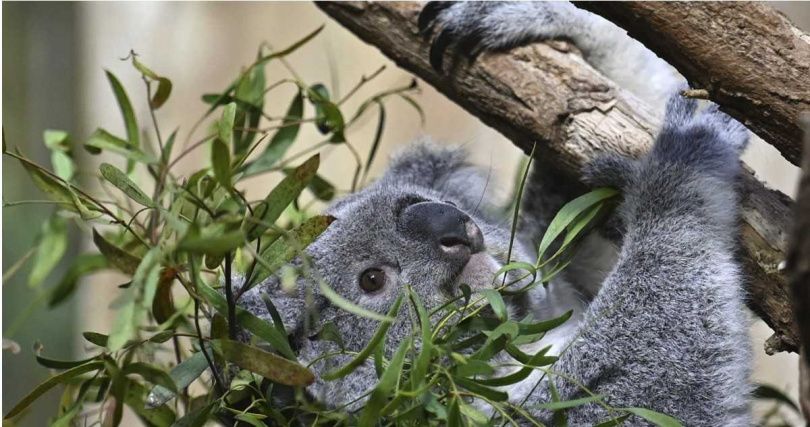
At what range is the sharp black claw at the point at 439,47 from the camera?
273cm

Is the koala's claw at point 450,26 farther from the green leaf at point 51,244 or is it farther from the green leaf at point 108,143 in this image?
the green leaf at point 51,244

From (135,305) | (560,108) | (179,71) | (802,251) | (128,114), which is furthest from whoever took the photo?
(179,71)

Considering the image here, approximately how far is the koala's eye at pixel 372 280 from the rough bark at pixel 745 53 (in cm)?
102

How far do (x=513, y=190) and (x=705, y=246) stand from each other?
1.37 meters

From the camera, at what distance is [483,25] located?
2.71m

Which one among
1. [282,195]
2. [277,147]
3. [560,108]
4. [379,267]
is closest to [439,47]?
[560,108]

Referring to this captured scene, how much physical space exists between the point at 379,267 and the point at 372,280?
47mm

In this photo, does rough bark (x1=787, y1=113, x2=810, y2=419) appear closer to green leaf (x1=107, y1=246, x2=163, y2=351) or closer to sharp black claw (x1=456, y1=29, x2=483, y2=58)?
green leaf (x1=107, y1=246, x2=163, y2=351)

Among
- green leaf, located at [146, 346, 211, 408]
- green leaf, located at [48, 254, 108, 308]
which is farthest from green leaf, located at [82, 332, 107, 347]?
green leaf, located at [48, 254, 108, 308]

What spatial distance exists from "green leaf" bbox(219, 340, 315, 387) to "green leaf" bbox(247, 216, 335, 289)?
15cm

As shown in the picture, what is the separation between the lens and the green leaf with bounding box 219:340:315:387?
152cm

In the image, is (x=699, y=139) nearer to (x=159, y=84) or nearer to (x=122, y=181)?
(x=122, y=181)

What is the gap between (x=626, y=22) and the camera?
1960mm

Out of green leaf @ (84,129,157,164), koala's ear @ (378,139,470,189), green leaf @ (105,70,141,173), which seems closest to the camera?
green leaf @ (84,129,157,164)
